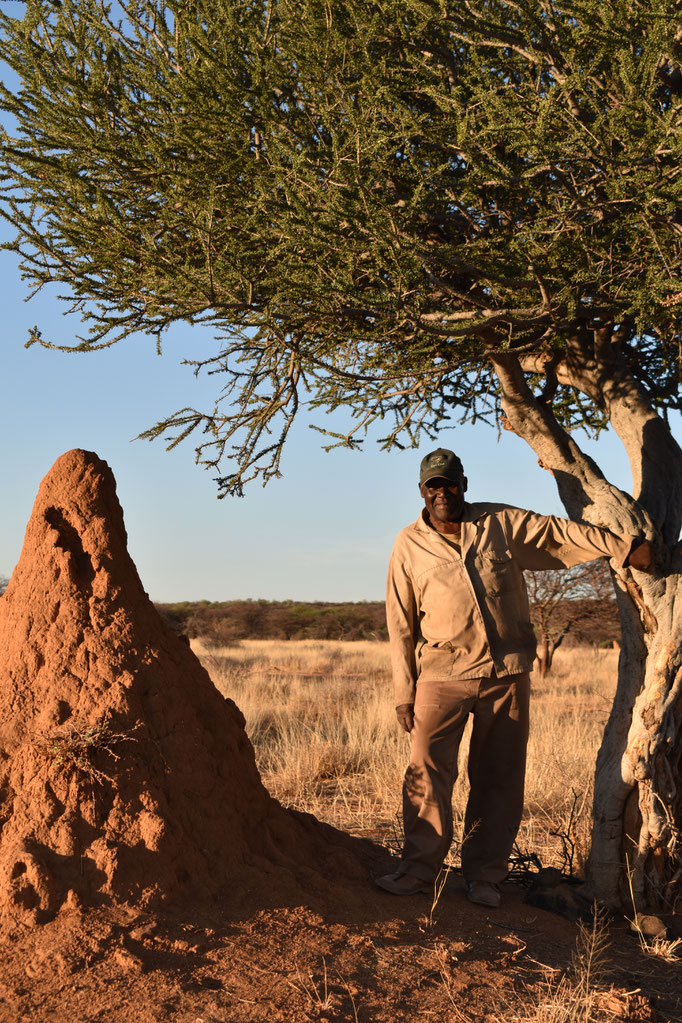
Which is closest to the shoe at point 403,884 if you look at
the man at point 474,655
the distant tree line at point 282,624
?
the man at point 474,655

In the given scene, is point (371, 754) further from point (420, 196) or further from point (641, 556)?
point (420, 196)

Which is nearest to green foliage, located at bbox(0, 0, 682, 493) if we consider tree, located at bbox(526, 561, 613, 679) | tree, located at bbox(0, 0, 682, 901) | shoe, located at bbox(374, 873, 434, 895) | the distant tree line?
tree, located at bbox(0, 0, 682, 901)

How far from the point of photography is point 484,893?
4801 mm

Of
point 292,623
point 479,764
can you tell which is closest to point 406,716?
point 479,764

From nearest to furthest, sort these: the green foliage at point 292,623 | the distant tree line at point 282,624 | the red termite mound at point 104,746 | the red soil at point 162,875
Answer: the red soil at point 162,875 → the red termite mound at point 104,746 → the distant tree line at point 282,624 → the green foliage at point 292,623

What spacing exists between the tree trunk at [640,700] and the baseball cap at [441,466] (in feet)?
2.60

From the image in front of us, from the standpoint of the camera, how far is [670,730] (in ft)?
16.7

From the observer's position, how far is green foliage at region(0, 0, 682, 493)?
13.9ft

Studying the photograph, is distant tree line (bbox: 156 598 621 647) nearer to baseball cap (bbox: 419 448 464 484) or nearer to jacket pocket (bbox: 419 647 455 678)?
jacket pocket (bbox: 419 647 455 678)

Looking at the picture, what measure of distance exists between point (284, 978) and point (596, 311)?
3.72 metres

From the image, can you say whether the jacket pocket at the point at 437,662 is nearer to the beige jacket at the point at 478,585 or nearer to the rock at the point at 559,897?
the beige jacket at the point at 478,585

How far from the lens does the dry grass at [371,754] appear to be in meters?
7.39

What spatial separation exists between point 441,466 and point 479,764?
167 centimetres

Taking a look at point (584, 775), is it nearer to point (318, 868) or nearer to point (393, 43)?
point (318, 868)
